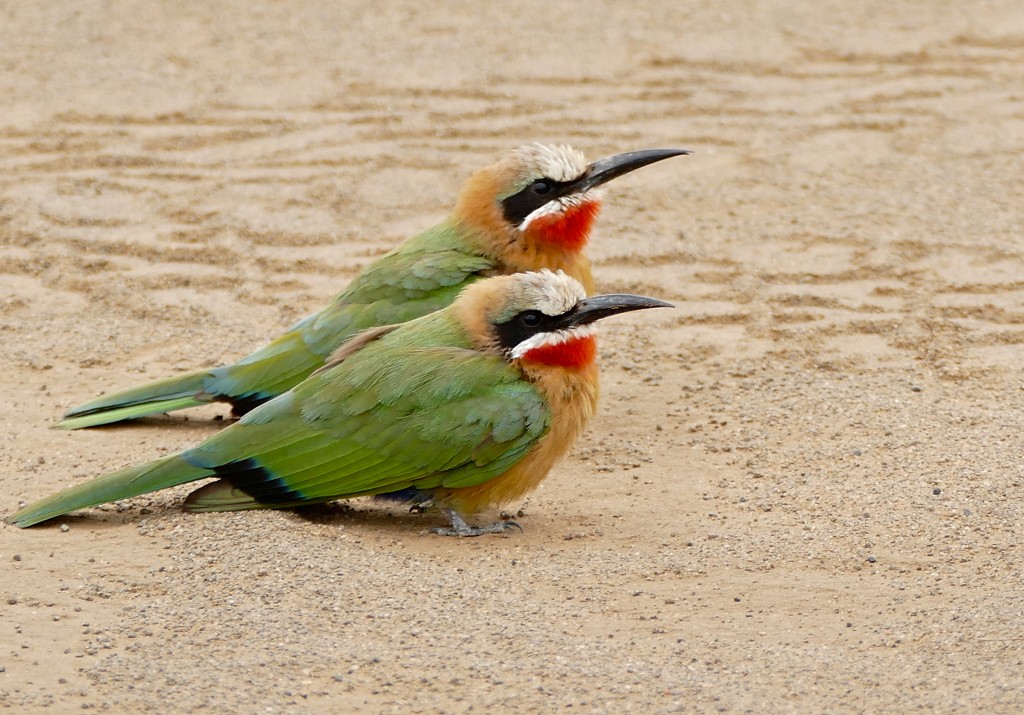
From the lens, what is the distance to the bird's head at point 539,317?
4.34 meters

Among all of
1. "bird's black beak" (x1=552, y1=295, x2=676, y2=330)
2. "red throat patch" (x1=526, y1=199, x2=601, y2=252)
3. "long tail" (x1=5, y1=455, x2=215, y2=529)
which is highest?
"red throat patch" (x1=526, y1=199, x2=601, y2=252)

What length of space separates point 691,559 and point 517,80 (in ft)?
16.7

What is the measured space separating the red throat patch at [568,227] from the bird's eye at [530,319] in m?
0.84

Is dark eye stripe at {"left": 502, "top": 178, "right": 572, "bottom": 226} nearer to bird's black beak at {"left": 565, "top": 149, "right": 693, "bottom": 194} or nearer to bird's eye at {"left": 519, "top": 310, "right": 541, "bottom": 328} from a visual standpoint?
bird's black beak at {"left": 565, "top": 149, "right": 693, "bottom": 194}

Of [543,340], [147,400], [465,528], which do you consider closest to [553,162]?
[543,340]

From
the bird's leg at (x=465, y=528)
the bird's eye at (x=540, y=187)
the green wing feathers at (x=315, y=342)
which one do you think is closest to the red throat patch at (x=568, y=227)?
the bird's eye at (x=540, y=187)

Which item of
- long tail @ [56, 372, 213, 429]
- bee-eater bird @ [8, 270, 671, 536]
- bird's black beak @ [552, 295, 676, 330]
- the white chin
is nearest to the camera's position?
bee-eater bird @ [8, 270, 671, 536]

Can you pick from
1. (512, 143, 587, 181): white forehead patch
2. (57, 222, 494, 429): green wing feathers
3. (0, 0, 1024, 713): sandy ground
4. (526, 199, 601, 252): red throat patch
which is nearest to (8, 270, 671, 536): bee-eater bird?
(0, 0, 1024, 713): sandy ground

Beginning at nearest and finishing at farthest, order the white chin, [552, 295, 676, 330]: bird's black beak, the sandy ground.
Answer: the sandy ground
[552, 295, 676, 330]: bird's black beak
the white chin

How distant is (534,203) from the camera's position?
5.16 metres

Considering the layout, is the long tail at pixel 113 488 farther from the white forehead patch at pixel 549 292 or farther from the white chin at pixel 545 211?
the white chin at pixel 545 211

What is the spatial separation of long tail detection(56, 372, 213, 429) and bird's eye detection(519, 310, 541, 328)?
1.32 meters

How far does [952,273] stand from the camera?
6277mm

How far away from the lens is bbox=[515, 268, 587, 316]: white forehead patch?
433cm
